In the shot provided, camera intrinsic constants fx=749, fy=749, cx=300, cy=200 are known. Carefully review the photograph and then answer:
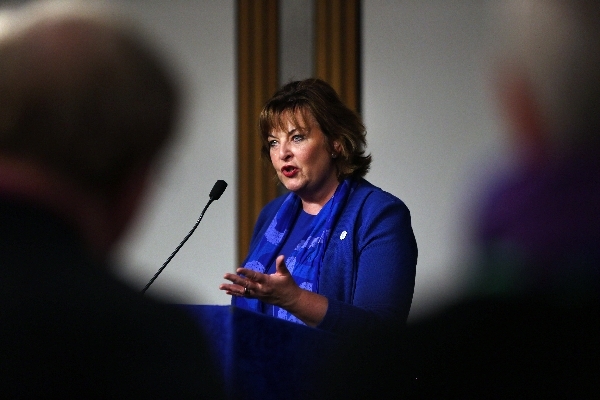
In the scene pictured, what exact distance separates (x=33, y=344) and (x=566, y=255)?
9.37ft

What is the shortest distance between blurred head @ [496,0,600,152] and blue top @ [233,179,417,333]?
5.28 feet

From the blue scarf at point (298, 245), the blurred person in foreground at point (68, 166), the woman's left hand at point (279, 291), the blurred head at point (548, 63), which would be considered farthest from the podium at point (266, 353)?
the blurred head at point (548, 63)

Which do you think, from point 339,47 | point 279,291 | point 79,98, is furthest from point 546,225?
point 79,98

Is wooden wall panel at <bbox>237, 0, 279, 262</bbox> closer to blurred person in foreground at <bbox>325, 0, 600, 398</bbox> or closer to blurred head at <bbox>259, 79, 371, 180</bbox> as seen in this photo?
blurred person in foreground at <bbox>325, 0, 600, 398</bbox>

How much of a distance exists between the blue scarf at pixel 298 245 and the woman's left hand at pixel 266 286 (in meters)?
0.47

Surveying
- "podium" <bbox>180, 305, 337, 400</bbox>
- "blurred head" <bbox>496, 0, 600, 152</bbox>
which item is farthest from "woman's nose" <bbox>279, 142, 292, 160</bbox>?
"blurred head" <bbox>496, 0, 600, 152</bbox>

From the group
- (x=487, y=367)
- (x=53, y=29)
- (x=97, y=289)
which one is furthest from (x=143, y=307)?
(x=487, y=367)

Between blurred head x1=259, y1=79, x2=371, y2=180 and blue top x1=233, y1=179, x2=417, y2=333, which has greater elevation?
blurred head x1=259, y1=79, x2=371, y2=180

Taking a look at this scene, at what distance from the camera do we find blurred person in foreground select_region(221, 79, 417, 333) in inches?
64.6

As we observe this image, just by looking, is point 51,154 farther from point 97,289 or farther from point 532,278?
point 532,278

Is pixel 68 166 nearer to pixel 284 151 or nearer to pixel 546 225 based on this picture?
pixel 284 151

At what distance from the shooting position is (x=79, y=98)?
0.52 meters

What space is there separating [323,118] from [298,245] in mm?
326

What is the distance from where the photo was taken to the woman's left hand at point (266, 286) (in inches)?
44.3
